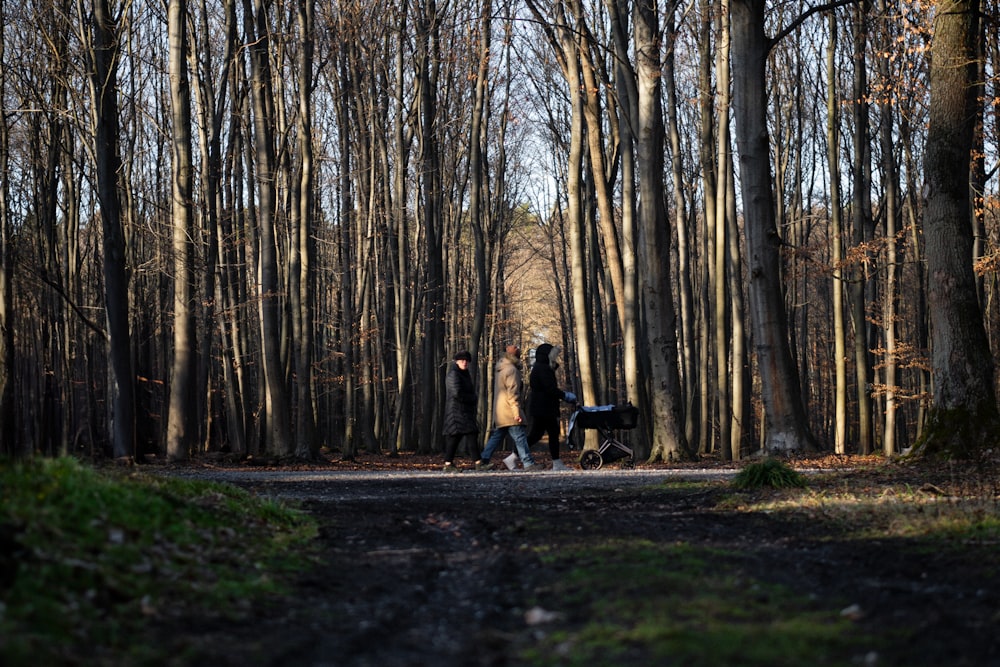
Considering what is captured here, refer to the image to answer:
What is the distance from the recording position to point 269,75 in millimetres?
24750

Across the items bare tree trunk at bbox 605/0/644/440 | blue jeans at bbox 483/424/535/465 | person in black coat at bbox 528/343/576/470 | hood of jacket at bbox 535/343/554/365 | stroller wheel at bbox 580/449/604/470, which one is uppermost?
A: bare tree trunk at bbox 605/0/644/440

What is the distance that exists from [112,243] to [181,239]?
264 centimetres

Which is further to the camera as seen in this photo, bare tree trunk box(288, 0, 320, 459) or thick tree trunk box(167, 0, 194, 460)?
bare tree trunk box(288, 0, 320, 459)

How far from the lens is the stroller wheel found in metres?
18.0

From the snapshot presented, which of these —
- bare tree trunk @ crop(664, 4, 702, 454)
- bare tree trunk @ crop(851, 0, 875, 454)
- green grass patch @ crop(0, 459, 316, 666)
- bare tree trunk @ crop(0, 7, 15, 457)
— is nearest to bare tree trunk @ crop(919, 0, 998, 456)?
green grass patch @ crop(0, 459, 316, 666)

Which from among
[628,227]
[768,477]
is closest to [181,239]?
[628,227]

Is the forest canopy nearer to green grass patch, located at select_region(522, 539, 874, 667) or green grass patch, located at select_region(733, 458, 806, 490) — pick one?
green grass patch, located at select_region(733, 458, 806, 490)

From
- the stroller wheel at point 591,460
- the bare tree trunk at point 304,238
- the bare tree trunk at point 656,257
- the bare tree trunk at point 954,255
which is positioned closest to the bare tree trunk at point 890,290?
the bare tree trunk at point 656,257

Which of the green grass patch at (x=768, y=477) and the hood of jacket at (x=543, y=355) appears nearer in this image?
the green grass patch at (x=768, y=477)

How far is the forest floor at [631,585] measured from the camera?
4.21m

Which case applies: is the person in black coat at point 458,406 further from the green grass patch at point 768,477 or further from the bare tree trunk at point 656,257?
the green grass patch at point 768,477

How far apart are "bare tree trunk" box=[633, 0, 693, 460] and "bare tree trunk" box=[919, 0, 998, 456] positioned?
6.33m

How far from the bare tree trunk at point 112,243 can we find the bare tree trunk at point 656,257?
369 inches

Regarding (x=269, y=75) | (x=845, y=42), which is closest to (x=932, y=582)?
(x=269, y=75)
